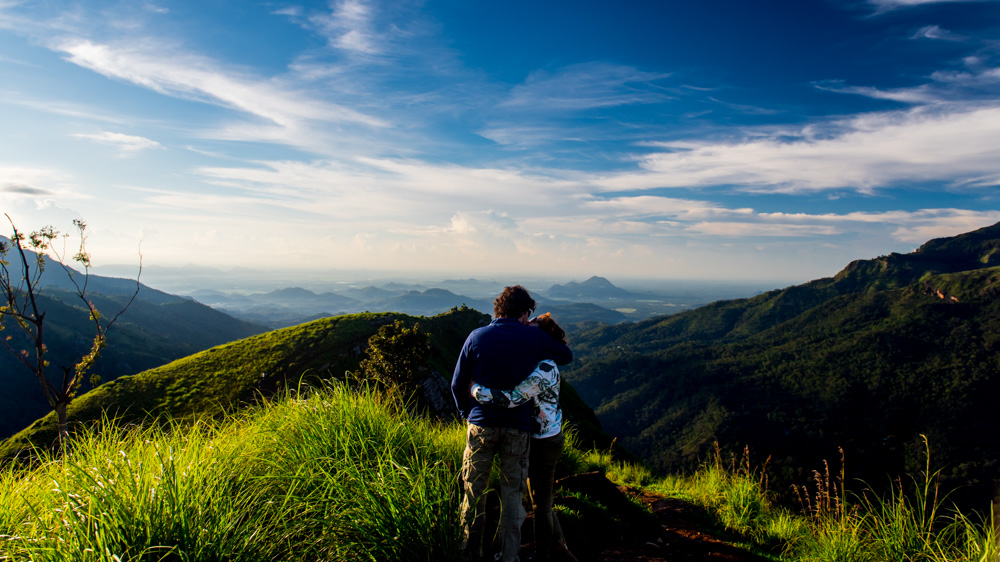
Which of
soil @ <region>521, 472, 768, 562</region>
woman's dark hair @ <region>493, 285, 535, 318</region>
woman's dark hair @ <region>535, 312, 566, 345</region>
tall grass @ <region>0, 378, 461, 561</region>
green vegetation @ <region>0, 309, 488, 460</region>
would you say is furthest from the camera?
green vegetation @ <region>0, 309, 488, 460</region>

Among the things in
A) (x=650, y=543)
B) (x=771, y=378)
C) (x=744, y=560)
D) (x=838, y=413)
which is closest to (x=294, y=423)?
(x=650, y=543)

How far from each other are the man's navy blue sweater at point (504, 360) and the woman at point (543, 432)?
0.08 m

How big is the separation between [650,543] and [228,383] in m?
35.6

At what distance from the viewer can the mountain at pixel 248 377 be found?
27969 mm

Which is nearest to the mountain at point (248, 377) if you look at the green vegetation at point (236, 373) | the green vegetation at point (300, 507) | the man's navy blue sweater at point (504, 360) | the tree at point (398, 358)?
the green vegetation at point (236, 373)

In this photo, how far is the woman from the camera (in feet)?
11.3

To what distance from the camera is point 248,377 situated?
31656mm

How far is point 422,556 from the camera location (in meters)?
2.82

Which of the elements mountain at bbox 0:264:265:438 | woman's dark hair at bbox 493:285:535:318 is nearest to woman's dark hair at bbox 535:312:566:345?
woman's dark hair at bbox 493:285:535:318

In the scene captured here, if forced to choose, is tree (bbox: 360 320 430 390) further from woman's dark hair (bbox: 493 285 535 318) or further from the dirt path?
woman's dark hair (bbox: 493 285 535 318)

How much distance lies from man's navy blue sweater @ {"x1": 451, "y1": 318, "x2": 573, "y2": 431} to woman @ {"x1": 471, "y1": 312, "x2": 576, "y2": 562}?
0.25 ft

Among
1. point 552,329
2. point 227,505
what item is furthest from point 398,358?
point 227,505

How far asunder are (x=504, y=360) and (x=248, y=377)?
116 feet

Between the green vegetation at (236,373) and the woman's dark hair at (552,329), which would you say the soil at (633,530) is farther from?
the green vegetation at (236,373)
